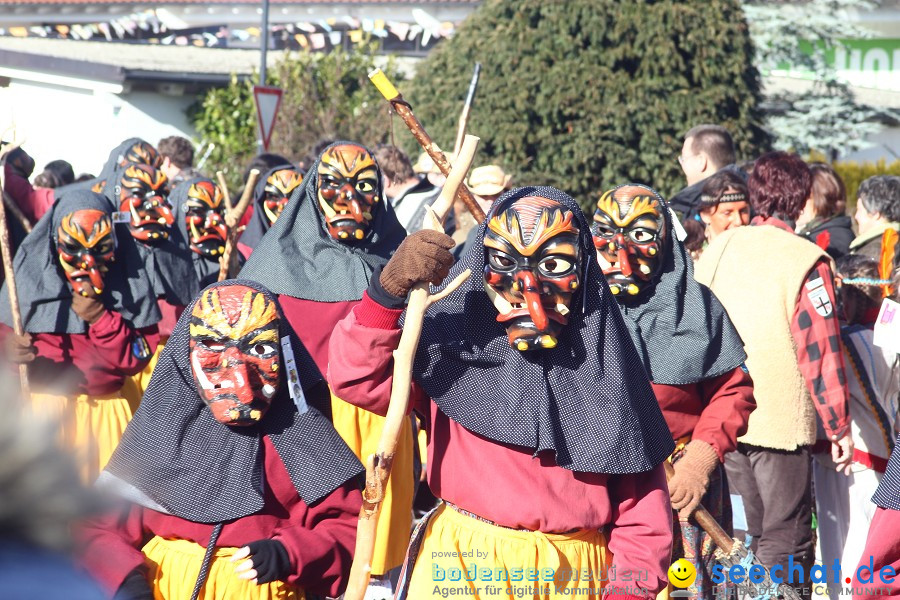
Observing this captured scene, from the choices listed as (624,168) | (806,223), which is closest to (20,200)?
(806,223)

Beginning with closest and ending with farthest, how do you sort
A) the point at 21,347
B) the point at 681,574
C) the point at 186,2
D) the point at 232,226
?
the point at 681,574, the point at 21,347, the point at 232,226, the point at 186,2

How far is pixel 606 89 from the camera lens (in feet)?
46.4

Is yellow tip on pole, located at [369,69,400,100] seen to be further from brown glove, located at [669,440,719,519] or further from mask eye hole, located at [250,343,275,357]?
brown glove, located at [669,440,719,519]

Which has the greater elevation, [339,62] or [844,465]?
[339,62]

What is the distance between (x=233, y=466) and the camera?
3744 mm

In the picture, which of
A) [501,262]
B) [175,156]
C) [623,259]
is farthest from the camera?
[175,156]

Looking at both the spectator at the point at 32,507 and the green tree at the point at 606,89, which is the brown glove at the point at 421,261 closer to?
the spectator at the point at 32,507

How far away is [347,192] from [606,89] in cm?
868

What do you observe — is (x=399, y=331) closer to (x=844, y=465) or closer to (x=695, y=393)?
(x=695, y=393)

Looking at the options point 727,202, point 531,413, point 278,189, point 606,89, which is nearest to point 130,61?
point 606,89

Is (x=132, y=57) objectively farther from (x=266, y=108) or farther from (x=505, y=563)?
(x=505, y=563)

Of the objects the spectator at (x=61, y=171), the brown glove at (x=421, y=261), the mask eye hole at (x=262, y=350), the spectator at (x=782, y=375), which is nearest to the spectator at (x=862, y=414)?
the spectator at (x=782, y=375)

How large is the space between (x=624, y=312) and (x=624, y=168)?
9.67m

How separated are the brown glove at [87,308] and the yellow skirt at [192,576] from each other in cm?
288
